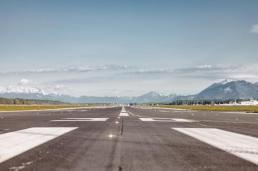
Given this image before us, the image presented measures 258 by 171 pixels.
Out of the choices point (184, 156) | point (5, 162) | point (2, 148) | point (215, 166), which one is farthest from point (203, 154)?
point (2, 148)

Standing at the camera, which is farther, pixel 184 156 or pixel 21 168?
pixel 184 156

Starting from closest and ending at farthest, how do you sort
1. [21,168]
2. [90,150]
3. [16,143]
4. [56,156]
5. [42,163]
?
A: [21,168] → [42,163] → [56,156] → [90,150] → [16,143]

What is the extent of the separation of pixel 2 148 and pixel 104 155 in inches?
142

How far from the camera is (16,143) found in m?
13.5

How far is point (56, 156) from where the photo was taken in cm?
1018

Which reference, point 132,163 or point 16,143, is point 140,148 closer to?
point 132,163

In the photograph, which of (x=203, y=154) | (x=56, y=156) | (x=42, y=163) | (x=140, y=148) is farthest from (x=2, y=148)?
(x=203, y=154)

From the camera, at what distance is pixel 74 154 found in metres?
10.6

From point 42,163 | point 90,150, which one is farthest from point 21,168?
point 90,150

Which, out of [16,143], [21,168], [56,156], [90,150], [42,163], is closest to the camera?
[21,168]

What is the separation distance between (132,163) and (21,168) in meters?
2.51

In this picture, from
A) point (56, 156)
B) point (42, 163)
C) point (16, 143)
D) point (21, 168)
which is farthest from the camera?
point (16, 143)

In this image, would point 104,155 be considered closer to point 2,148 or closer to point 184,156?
point 184,156

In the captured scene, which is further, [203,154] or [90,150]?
[90,150]
